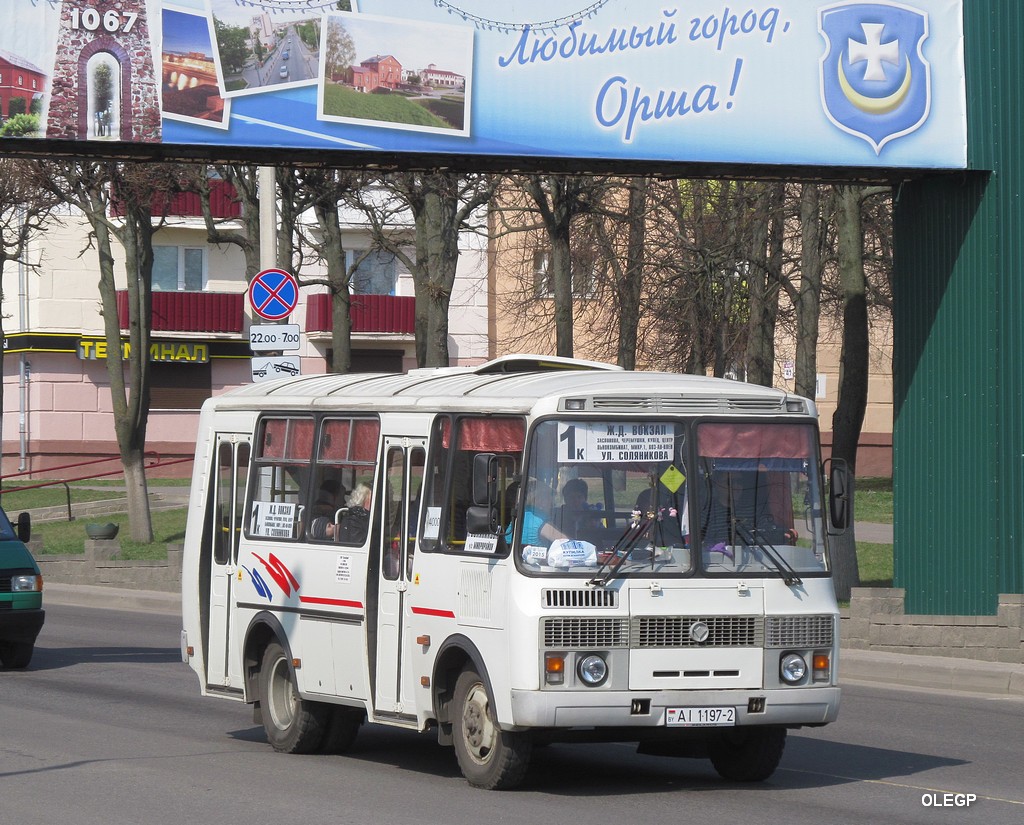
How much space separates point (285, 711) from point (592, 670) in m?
3.28

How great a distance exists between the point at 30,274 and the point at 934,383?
38.1 metres

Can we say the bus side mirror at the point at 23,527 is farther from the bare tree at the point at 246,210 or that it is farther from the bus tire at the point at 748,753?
the bare tree at the point at 246,210

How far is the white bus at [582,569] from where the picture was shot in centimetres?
958

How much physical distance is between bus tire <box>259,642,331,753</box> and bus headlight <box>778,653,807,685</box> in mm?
3421

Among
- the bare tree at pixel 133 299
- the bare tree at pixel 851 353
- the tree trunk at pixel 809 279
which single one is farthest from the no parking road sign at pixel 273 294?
the bare tree at pixel 133 299

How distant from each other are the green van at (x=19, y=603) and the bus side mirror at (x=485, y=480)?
26.9ft

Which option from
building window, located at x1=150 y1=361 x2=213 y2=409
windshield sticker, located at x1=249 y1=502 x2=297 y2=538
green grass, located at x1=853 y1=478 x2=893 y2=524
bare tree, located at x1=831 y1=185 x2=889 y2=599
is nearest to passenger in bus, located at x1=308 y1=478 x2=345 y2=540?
windshield sticker, located at x1=249 y1=502 x2=297 y2=538

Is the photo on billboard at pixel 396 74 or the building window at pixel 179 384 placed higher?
the photo on billboard at pixel 396 74

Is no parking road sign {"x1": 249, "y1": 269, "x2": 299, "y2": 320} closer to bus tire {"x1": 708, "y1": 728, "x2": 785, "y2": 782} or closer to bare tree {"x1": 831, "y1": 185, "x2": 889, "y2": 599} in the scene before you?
bare tree {"x1": 831, "y1": 185, "x2": 889, "y2": 599}

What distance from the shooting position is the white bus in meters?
9.58

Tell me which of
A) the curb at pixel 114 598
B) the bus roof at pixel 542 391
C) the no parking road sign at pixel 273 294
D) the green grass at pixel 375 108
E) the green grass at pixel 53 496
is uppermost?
the green grass at pixel 375 108

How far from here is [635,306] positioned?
1245 inches

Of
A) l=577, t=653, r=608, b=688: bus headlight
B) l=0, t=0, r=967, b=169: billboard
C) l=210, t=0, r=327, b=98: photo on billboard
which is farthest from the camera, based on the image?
l=210, t=0, r=327, b=98: photo on billboard

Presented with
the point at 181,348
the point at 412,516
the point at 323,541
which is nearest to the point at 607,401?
the point at 412,516
